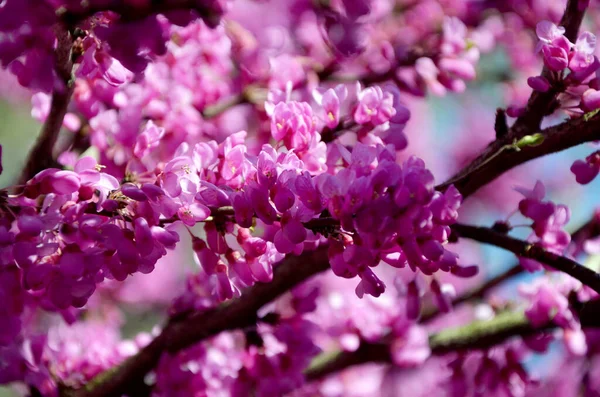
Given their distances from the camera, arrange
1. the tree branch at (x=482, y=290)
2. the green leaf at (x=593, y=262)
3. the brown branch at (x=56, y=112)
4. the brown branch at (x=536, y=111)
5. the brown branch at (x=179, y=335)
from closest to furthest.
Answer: the brown branch at (x=56, y=112) → the brown branch at (x=536, y=111) → the brown branch at (x=179, y=335) → the green leaf at (x=593, y=262) → the tree branch at (x=482, y=290)

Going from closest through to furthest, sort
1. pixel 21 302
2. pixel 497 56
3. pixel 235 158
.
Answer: pixel 235 158, pixel 21 302, pixel 497 56

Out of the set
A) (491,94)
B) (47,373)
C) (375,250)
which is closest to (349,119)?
(375,250)

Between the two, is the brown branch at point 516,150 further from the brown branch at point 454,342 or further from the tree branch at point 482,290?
the tree branch at point 482,290

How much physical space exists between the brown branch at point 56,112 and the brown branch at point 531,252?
0.77 m

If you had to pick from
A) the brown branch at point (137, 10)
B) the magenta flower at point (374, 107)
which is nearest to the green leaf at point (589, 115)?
the magenta flower at point (374, 107)

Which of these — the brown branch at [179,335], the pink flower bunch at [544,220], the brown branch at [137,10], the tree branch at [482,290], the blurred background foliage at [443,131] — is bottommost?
the blurred background foliage at [443,131]

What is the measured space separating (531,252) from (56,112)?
97cm

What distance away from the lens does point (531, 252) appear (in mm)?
1297

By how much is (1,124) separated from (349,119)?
480cm

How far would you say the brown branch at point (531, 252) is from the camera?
124cm

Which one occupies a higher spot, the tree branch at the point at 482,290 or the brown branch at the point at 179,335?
the brown branch at the point at 179,335

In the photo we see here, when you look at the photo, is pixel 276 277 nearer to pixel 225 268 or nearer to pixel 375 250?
pixel 225 268

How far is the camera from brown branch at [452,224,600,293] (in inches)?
48.8

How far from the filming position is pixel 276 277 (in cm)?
159
